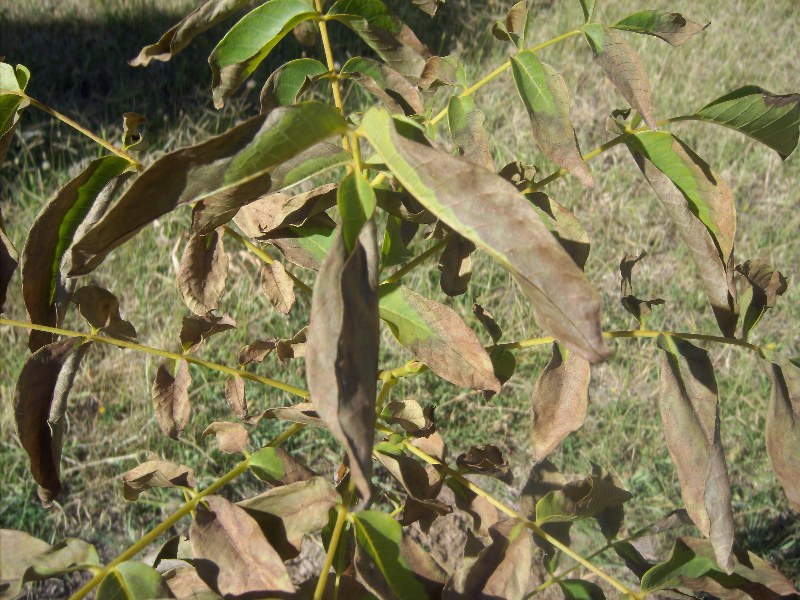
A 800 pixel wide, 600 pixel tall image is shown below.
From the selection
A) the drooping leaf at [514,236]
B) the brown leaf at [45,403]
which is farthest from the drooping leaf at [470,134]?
the brown leaf at [45,403]

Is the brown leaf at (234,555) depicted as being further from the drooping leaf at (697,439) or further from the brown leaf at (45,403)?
the drooping leaf at (697,439)

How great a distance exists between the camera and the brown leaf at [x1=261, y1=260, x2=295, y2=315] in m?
1.11

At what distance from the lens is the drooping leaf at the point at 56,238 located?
2.90ft

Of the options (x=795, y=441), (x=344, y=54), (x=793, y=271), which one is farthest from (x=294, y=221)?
(x=344, y=54)

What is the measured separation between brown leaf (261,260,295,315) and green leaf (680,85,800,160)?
0.56m

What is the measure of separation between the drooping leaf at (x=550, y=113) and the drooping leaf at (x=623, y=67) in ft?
0.20

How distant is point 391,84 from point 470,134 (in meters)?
0.20

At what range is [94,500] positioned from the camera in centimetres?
221

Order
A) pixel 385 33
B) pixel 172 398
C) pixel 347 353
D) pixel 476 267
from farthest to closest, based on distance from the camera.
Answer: pixel 476 267 < pixel 172 398 < pixel 385 33 < pixel 347 353

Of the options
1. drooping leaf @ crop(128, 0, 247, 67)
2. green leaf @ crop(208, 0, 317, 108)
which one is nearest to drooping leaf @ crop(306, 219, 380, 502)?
drooping leaf @ crop(128, 0, 247, 67)

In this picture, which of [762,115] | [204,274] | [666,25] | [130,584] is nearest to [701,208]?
[762,115]

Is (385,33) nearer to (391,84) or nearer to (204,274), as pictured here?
(391,84)

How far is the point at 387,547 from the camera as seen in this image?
2.91 feet

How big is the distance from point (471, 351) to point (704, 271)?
10.9 inches
